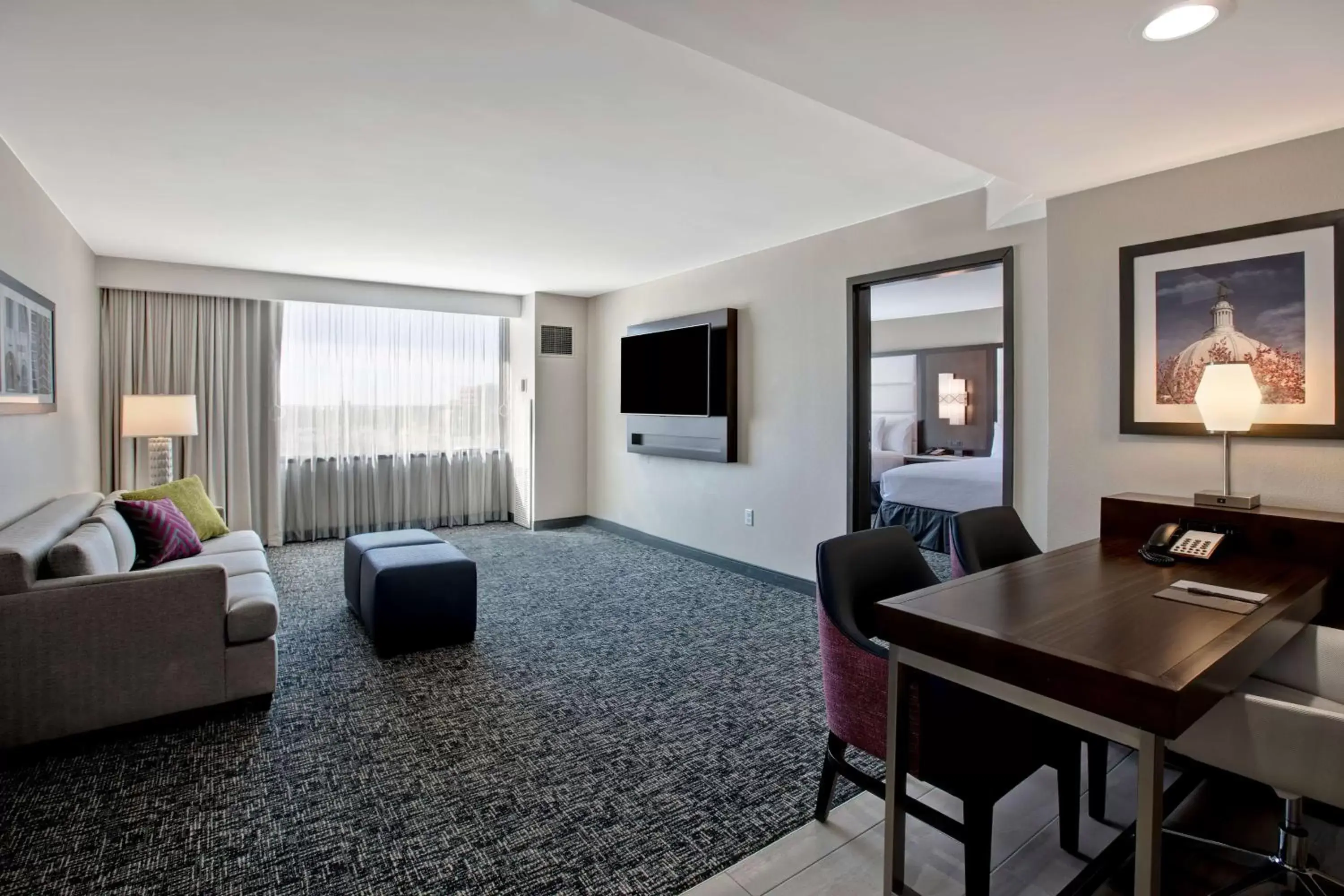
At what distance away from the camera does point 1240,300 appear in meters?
2.43

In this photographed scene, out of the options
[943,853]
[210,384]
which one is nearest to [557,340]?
[210,384]

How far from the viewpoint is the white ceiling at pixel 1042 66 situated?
162 cm

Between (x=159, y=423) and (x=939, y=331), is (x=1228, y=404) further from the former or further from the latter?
(x=939, y=331)

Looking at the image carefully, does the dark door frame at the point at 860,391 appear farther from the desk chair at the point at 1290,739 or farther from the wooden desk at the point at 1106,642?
the desk chair at the point at 1290,739

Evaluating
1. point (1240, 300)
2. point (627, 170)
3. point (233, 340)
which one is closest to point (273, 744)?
point (627, 170)

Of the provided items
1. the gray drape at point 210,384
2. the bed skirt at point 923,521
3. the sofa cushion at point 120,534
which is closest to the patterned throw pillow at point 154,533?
the sofa cushion at point 120,534

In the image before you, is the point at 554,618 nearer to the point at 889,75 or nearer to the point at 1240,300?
the point at 889,75

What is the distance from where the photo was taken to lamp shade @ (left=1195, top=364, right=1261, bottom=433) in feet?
7.35

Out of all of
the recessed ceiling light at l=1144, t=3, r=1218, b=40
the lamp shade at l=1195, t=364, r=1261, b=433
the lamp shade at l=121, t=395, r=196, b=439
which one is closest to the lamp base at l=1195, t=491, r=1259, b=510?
the lamp shade at l=1195, t=364, r=1261, b=433

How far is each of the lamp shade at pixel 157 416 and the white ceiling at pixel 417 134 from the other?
1109mm

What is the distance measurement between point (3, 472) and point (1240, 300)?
5.04 metres

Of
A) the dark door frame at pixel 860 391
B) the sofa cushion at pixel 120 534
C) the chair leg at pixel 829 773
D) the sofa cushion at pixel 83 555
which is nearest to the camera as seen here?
the chair leg at pixel 829 773

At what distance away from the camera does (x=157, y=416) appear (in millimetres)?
4727

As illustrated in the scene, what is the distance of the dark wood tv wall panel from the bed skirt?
1.64m
